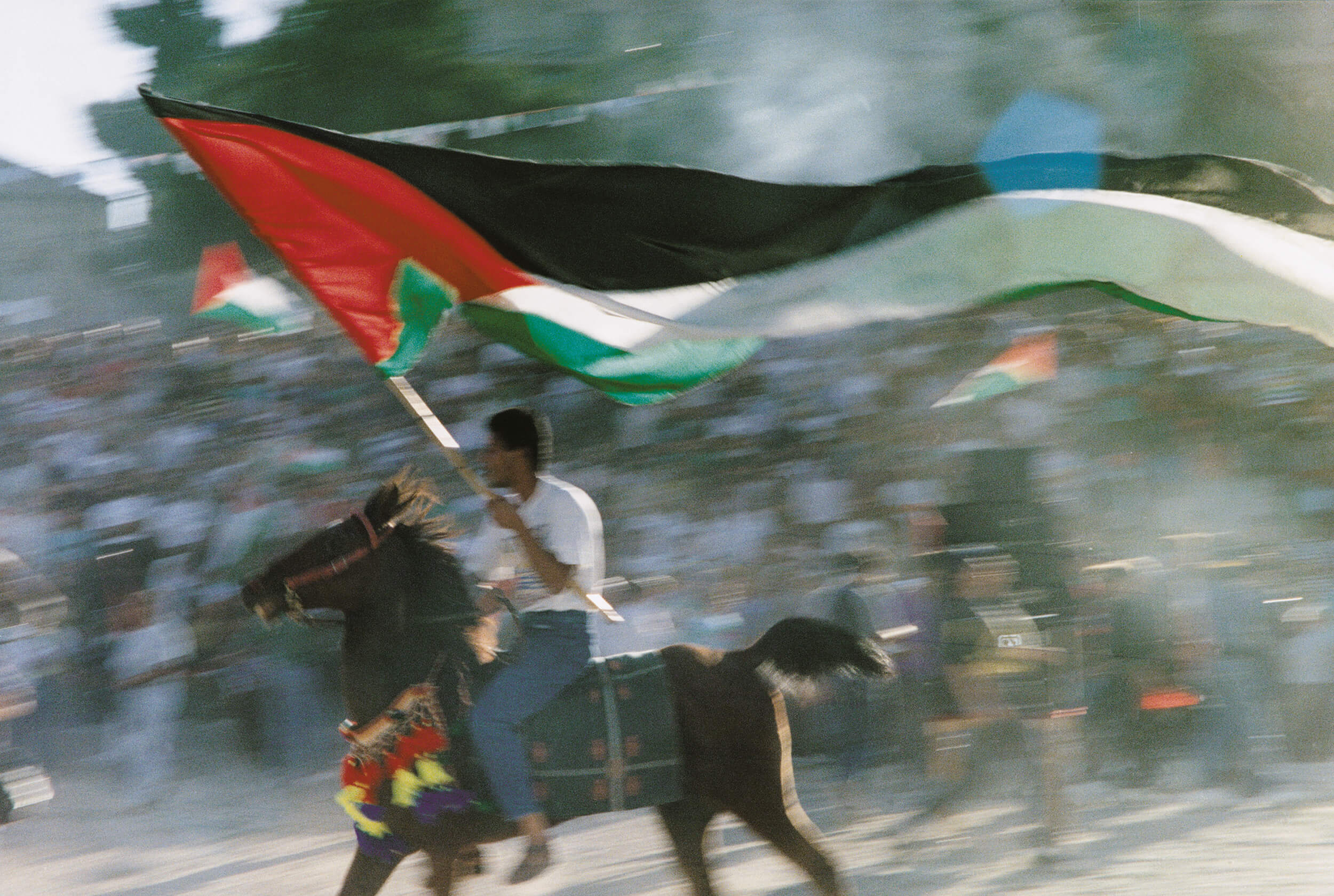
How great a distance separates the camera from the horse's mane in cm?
334

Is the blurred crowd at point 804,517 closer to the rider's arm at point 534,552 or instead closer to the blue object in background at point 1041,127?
the blue object in background at point 1041,127

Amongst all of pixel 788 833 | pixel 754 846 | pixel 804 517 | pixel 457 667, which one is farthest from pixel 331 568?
pixel 804 517

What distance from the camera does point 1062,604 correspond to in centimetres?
493

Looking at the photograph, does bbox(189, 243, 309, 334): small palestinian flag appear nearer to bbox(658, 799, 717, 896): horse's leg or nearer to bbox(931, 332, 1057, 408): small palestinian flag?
bbox(658, 799, 717, 896): horse's leg

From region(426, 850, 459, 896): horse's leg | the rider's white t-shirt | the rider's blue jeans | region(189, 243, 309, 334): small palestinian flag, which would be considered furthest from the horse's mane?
region(426, 850, 459, 896): horse's leg

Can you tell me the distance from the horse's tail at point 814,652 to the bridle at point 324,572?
1.09 metres

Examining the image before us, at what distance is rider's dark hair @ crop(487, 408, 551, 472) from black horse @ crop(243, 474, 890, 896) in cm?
28

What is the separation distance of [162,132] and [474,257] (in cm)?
524

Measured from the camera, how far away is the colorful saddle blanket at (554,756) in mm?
3201

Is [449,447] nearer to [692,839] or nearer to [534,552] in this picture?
[534,552]

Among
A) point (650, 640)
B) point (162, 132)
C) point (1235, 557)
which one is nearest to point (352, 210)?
point (650, 640)

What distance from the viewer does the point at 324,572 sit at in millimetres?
3186

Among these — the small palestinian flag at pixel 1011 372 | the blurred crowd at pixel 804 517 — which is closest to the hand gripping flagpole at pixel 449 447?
the small palestinian flag at pixel 1011 372

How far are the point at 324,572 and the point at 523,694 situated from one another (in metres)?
0.62
